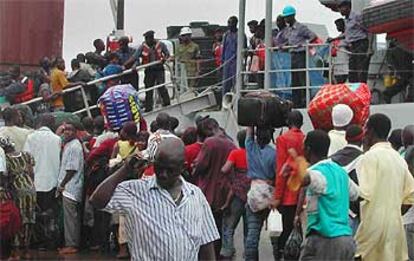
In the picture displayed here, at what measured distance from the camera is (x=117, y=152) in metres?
10.5

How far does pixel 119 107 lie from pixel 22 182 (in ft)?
6.81

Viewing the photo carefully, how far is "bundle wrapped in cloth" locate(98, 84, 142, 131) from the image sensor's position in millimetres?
11500

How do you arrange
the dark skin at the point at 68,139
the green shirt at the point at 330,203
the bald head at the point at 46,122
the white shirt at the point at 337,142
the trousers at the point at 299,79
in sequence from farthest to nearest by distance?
the trousers at the point at 299,79
the bald head at the point at 46,122
the dark skin at the point at 68,139
the white shirt at the point at 337,142
the green shirt at the point at 330,203

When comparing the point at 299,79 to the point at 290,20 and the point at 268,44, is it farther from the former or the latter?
the point at 290,20

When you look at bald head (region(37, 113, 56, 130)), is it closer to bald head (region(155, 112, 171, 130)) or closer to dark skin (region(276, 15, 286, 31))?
bald head (region(155, 112, 171, 130))

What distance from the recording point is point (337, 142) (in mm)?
7965

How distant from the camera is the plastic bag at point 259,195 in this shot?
880cm

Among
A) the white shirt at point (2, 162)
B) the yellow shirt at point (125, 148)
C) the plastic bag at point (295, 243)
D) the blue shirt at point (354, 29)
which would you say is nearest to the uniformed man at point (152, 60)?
the blue shirt at point (354, 29)

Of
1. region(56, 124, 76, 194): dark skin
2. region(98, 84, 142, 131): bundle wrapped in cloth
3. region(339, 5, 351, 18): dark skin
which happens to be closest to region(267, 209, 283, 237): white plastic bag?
region(56, 124, 76, 194): dark skin

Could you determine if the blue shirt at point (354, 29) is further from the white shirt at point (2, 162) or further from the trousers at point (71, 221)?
the white shirt at point (2, 162)

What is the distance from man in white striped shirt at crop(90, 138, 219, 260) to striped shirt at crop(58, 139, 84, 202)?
19.3 feet

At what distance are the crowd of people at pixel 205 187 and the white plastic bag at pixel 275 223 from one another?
0.07m

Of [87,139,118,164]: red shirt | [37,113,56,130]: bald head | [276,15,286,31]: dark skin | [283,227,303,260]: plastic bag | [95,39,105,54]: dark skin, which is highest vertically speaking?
[276,15,286,31]: dark skin

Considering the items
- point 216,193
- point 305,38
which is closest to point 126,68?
point 305,38
